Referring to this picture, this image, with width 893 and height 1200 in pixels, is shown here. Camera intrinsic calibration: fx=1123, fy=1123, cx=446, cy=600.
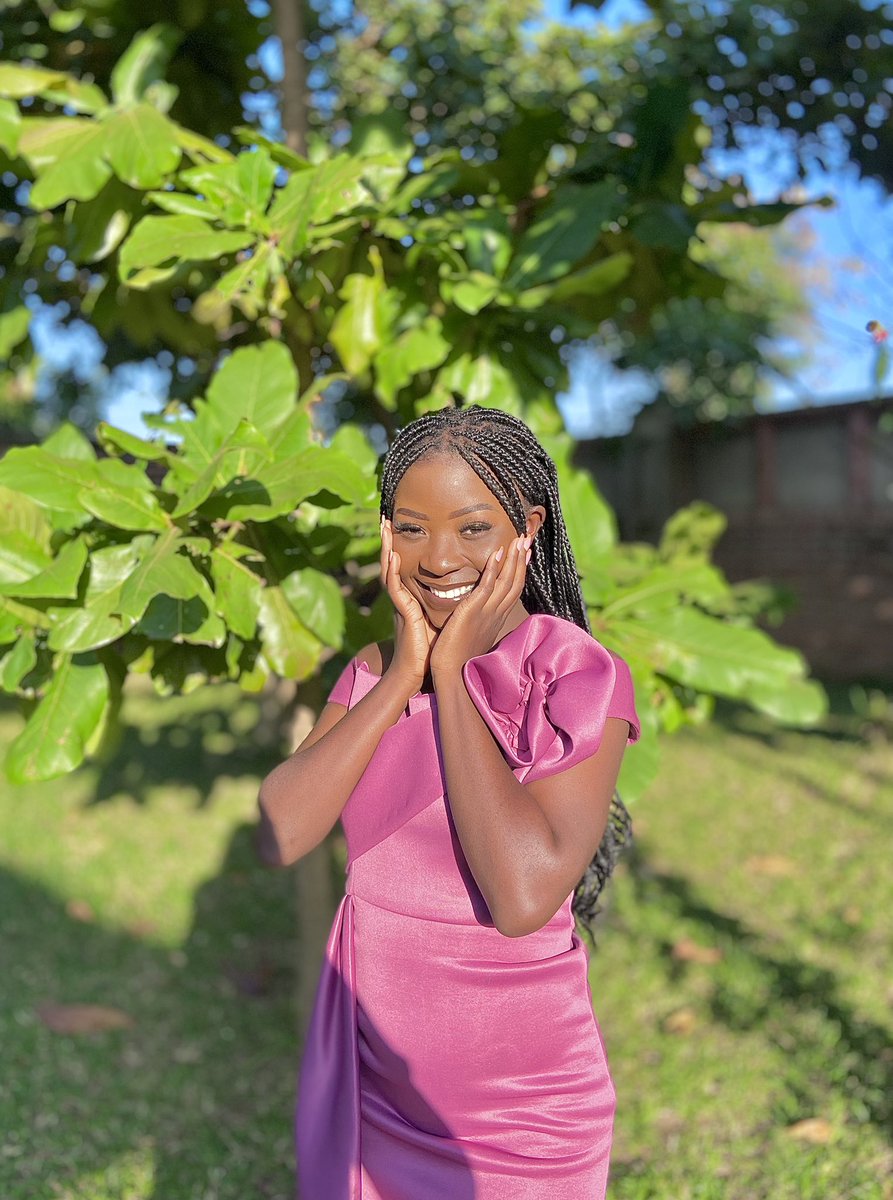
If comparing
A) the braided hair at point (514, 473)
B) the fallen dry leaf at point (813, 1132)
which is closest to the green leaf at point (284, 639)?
the braided hair at point (514, 473)

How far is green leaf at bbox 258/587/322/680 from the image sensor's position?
2031 mm

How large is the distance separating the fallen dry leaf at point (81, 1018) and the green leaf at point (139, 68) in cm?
274

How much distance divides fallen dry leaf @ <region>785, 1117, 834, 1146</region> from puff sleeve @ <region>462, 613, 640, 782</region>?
6.40ft

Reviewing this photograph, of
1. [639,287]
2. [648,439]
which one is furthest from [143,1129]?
[648,439]

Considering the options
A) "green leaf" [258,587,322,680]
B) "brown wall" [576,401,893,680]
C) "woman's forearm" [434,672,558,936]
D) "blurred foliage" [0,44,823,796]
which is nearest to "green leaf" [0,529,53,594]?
"blurred foliage" [0,44,823,796]

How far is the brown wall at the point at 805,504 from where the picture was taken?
8148 mm

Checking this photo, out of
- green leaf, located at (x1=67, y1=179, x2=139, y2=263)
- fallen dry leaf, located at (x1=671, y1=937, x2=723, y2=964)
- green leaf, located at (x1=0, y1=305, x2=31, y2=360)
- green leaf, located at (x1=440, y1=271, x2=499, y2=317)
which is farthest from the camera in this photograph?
fallen dry leaf, located at (x1=671, y1=937, x2=723, y2=964)

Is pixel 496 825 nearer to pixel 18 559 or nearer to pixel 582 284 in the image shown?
pixel 18 559

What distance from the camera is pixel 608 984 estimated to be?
389cm

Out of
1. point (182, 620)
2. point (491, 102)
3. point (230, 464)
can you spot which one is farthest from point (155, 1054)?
point (491, 102)

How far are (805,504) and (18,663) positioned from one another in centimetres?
765

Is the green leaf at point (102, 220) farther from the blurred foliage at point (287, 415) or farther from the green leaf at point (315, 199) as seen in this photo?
the green leaf at point (315, 199)

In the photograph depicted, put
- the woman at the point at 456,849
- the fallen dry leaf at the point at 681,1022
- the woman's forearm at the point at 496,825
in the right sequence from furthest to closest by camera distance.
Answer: the fallen dry leaf at the point at 681,1022
the woman at the point at 456,849
the woman's forearm at the point at 496,825

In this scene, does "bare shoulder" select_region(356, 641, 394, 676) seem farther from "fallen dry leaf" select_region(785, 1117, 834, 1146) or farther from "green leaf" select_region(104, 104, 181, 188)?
"fallen dry leaf" select_region(785, 1117, 834, 1146)
